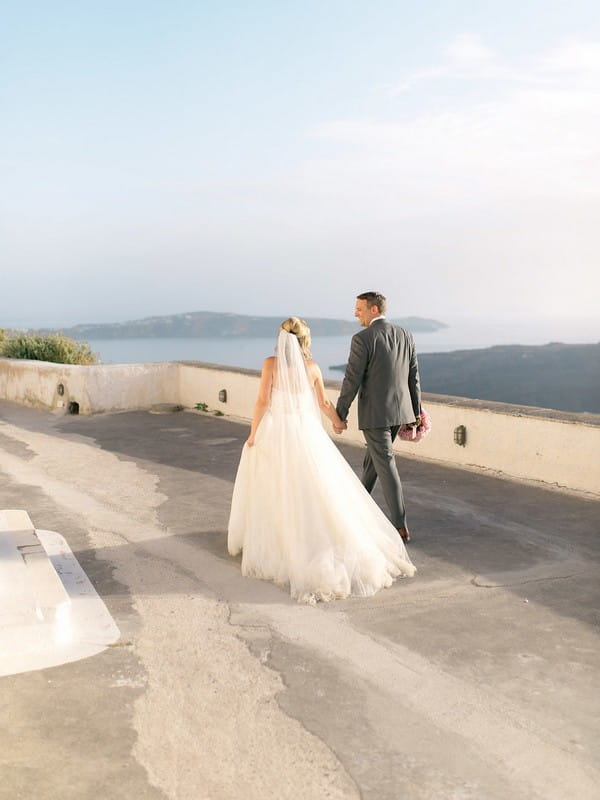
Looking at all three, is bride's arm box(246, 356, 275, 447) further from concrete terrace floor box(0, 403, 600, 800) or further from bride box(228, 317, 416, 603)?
concrete terrace floor box(0, 403, 600, 800)

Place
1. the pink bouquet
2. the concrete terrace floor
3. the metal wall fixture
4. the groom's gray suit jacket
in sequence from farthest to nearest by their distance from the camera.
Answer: the metal wall fixture → the pink bouquet → the groom's gray suit jacket → the concrete terrace floor

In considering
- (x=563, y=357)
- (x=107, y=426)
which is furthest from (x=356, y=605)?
(x=563, y=357)

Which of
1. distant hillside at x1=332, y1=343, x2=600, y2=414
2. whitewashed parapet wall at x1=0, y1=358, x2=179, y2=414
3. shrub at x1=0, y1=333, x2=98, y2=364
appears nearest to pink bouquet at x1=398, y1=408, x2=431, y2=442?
whitewashed parapet wall at x1=0, y1=358, x2=179, y2=414

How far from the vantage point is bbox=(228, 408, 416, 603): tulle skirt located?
520 cm

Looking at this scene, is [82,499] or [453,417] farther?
[453,417]

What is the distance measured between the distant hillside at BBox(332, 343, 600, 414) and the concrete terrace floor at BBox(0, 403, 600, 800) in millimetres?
99315

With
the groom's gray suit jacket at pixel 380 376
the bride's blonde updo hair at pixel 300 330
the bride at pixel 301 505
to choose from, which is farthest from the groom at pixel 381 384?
the bride's blonde updo hair at pixel 300 330

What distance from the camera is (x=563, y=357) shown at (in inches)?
4811

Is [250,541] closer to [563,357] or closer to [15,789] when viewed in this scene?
[15,789]

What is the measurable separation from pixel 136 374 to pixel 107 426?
1.89 metres

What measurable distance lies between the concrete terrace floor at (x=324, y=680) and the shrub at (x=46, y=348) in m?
11.5

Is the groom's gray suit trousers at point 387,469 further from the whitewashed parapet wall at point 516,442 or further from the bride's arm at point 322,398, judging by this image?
the whitewashed parapet wall at point 516,442

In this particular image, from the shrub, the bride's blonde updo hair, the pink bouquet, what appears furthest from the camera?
the shrub

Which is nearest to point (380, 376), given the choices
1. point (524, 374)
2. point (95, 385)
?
point (95, 385)
